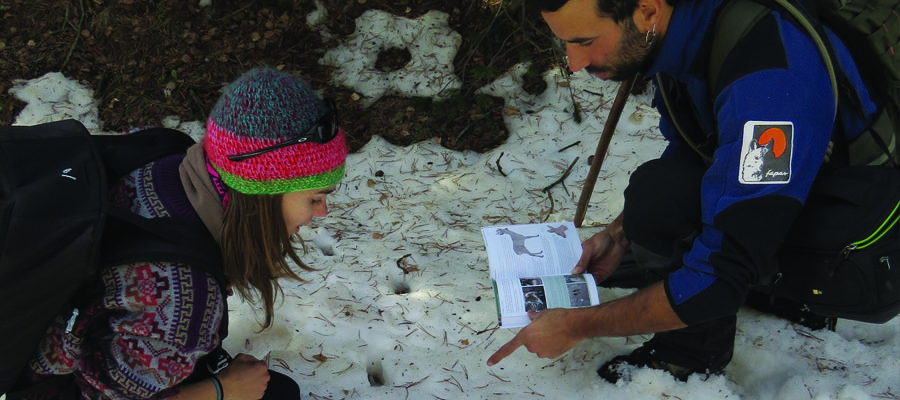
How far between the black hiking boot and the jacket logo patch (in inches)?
39.3

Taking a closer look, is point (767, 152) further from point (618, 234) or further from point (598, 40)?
point (618, 234)

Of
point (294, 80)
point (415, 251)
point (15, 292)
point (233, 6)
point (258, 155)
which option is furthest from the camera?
point (233, 6)

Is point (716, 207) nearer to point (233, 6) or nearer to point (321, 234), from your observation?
point (321, 234)

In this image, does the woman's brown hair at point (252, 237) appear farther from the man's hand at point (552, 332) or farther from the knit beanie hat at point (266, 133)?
the man's hand at point (552, 332)

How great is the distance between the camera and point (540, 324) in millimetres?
2357

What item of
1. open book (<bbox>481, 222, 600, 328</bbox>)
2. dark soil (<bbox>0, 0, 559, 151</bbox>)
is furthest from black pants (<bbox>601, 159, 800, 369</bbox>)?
dark soil (<bbox>0, 0, 559, 151</bbox>)

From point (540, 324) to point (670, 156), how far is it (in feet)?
3.05

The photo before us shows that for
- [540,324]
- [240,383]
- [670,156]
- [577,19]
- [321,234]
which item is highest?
[577,19]

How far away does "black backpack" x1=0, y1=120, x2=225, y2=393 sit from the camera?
1582mm

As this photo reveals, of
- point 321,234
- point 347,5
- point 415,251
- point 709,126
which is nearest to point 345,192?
point 321,234

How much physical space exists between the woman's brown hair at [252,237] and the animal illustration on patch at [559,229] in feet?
3.90

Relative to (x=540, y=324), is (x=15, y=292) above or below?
above

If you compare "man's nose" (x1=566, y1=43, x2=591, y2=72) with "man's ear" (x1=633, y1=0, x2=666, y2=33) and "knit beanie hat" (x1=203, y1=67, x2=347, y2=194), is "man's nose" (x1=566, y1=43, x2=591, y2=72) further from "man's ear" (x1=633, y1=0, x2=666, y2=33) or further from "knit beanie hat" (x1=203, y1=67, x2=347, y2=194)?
"knit beanie hat" (x1=203, y1=67, x2=347, y2=194)

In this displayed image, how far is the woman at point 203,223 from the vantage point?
5.81 feet
